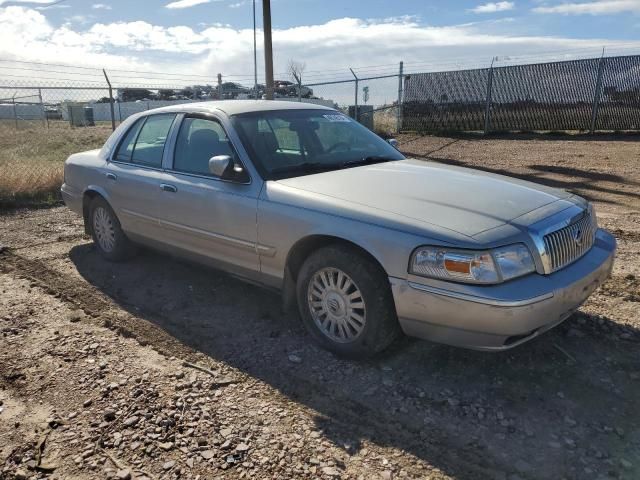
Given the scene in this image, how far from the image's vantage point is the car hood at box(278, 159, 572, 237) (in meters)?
3.02

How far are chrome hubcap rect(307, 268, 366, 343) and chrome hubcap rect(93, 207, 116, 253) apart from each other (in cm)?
275

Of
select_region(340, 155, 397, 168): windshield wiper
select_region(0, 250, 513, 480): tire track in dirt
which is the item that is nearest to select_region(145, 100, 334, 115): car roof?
select_region(340, 155, 397, 168): windshield wiper

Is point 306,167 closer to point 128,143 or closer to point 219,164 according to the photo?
point 219,164

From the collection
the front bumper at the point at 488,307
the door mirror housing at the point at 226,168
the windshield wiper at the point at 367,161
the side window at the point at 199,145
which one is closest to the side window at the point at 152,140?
the side window at the point at 199,145

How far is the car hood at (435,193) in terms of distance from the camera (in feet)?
9.91

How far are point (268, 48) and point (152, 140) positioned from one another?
10026 mm

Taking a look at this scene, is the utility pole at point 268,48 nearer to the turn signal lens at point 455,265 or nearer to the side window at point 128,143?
the side window at point 128,143

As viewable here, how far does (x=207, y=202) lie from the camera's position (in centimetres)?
401

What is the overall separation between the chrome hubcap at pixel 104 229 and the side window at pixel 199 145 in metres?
1.42

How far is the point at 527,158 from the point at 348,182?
955 cm

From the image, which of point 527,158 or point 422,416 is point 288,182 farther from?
point 527,158

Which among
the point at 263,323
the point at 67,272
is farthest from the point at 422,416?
the point at 67,272

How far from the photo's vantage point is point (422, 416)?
2826mm

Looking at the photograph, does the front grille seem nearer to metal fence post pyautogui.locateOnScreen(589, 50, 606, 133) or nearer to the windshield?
the windshield
